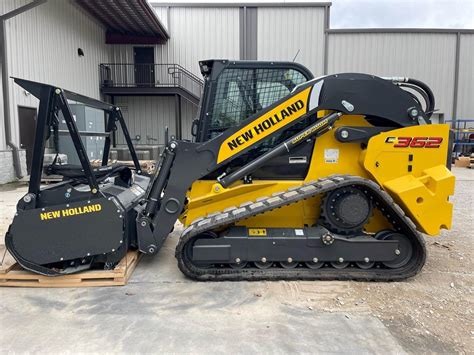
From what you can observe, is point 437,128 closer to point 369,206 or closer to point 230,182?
point 369,206

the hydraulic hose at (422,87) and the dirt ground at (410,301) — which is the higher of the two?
the hydraulic hose at (422,87)

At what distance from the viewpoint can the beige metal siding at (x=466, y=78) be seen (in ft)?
73.6

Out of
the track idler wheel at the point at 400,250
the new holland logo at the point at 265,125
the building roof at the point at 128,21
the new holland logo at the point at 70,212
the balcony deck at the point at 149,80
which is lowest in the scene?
the track idler wheel at the point at 400,250

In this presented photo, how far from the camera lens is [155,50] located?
21859mm

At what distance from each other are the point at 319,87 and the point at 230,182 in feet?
4.82

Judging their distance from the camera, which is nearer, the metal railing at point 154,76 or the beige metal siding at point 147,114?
the metal railing at point 154,76

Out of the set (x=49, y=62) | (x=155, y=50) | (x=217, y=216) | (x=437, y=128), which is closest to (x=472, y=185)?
(x=437, y=128)

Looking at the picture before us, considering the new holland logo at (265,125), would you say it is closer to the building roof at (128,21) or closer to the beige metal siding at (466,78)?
the building roof at (128,21)

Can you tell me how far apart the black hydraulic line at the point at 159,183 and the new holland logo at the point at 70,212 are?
1.86 feet

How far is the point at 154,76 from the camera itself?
71.5 ft

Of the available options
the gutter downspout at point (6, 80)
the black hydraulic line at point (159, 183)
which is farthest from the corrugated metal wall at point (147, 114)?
the black hydraulic line at point (159, 183)

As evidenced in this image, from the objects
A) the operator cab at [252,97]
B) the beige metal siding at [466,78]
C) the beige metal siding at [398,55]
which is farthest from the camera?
the beige metal siding at [466,78]

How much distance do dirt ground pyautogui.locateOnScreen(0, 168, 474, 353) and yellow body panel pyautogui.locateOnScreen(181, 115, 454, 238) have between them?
26.1 inches

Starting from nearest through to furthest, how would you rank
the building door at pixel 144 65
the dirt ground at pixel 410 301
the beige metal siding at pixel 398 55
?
1. the dirt ground at pixel 410 301
2. the building door at pixel 144 65
3. the beige metal siding at pixel 398 55
